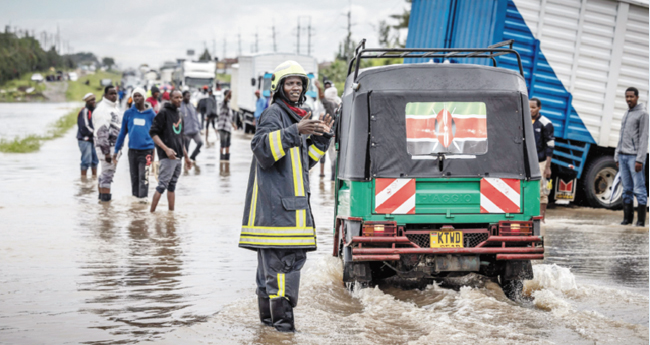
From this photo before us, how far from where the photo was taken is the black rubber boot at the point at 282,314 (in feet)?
18.7

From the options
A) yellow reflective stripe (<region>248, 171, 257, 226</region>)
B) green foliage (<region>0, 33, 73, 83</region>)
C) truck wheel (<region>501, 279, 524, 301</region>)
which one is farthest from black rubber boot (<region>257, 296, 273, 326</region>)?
green foliage (<region>0, 33, 73, 83</region>)

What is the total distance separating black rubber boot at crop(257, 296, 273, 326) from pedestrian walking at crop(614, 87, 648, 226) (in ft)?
24.3

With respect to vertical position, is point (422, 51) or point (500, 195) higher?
point (422, 51)

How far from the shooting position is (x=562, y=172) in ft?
45.1

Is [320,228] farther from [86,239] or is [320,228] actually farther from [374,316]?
[374,316]

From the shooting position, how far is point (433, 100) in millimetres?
6887

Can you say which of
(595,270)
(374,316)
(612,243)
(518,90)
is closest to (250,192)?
(374,316)

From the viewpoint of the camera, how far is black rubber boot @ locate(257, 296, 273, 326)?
5945mm

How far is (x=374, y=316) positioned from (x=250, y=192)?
1564 mm

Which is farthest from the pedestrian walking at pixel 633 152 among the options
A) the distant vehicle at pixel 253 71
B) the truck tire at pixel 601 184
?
the distant vehicle at pixel 253 71

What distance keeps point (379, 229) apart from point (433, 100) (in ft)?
3.92

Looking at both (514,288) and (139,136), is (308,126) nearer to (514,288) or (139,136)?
(514,288)

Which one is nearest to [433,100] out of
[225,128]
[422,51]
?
[422,51]

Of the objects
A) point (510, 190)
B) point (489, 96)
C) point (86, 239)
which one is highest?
point (489, 96)
